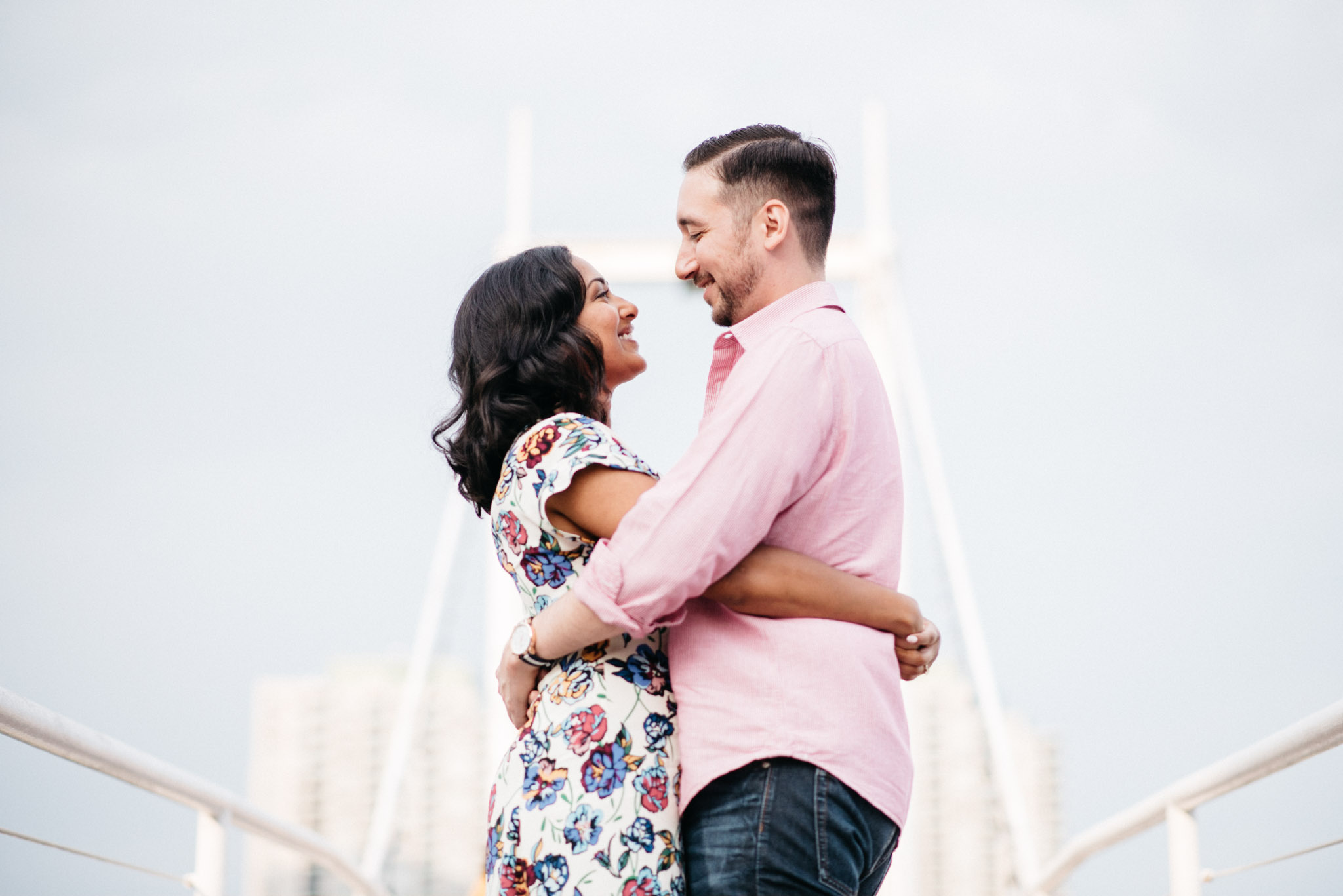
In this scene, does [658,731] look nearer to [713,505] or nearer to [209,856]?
[713,505]

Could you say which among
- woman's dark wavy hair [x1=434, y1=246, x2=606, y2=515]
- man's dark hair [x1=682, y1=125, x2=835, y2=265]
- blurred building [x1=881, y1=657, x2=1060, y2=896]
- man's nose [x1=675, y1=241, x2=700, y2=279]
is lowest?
blurred building [x1=881, y1=657, x2=1060, y2=896]

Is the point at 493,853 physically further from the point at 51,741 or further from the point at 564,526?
the point at 51,741

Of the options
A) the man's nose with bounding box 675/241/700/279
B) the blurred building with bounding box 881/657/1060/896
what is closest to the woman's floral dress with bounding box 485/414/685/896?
the man's nose with bounding box 675/241/700/279

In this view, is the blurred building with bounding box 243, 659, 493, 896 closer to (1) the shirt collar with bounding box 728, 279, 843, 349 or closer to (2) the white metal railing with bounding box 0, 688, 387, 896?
→ (2) the white metal railing with bounding box 0, 688, 387, 896

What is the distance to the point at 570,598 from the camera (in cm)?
115

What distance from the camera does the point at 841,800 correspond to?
42.7 inches

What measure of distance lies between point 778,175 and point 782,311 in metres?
0.16

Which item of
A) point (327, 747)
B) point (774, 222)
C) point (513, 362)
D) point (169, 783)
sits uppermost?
point (327, 747)

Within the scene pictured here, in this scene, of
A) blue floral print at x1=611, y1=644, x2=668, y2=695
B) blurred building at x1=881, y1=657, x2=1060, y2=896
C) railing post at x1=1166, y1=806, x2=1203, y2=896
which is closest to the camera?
blue floral print at x1=611, y1=644, x2=668, y2=695

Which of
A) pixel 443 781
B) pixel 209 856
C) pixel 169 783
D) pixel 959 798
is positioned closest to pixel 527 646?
pixel 169 783

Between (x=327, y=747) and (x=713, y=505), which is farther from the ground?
(x=327, y=747)

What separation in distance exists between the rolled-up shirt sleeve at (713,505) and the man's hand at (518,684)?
13 cm

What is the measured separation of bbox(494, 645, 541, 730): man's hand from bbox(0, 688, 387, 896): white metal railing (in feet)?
1.54

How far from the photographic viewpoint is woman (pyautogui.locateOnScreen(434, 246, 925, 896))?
1126 millimetres
